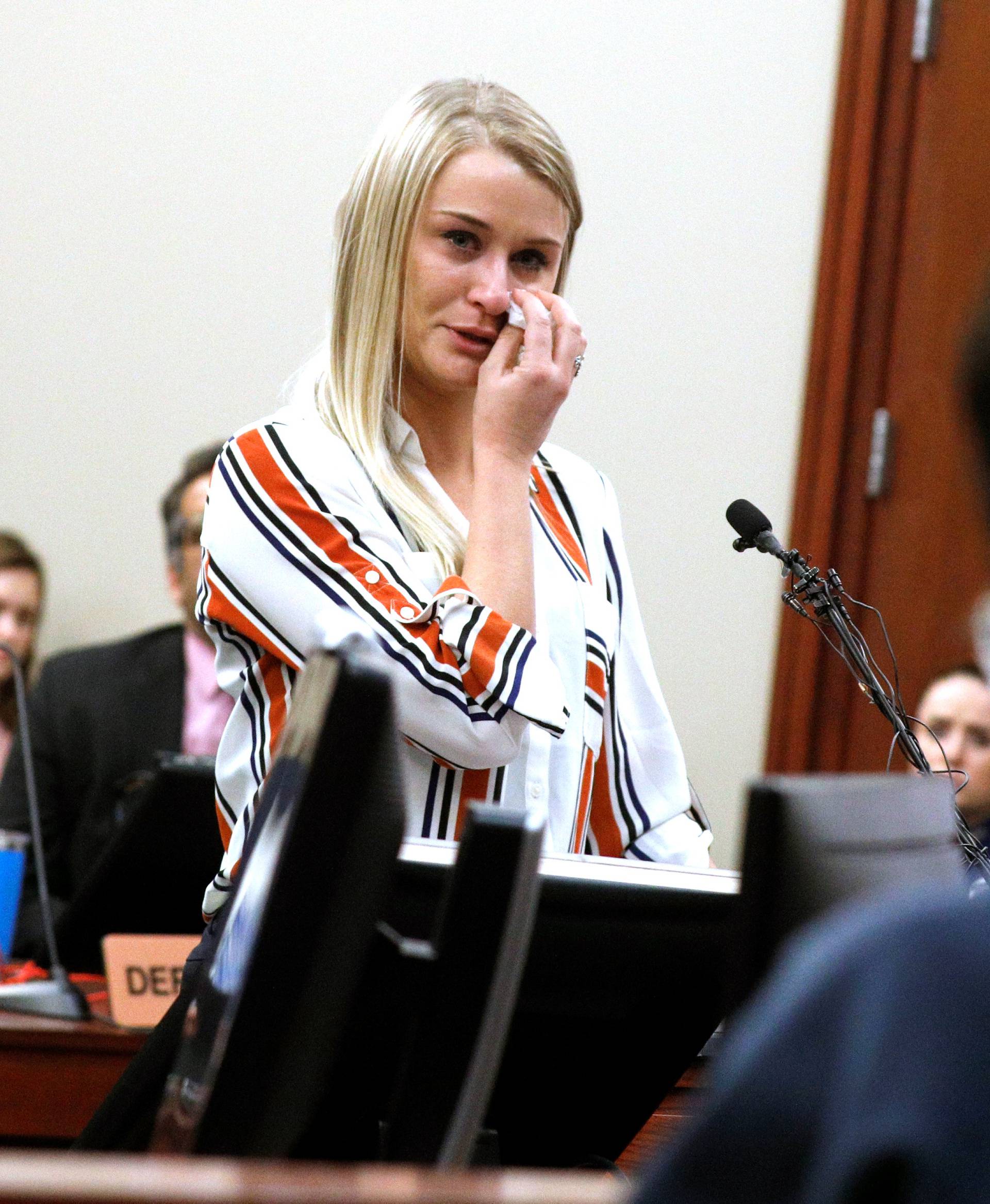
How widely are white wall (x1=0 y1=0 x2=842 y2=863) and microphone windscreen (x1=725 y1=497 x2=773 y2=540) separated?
192 centimetres

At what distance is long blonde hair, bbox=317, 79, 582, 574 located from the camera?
4.85 feet

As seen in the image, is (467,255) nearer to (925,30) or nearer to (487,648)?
(487,648)

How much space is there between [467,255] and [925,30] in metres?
2.13

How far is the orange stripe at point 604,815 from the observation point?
1.52 metres

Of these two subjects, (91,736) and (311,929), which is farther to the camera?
(91,736)

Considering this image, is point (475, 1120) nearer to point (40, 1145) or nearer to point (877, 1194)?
point (877, 1194)

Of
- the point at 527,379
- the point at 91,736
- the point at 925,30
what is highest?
the point at 925,30

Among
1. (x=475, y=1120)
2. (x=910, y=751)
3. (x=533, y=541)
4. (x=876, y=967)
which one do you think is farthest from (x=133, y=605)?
(x=876, y=967)

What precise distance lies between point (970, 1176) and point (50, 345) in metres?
3.05

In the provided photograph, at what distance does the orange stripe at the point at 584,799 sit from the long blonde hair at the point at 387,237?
217 mm

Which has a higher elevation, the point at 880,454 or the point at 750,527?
the point at 880,454

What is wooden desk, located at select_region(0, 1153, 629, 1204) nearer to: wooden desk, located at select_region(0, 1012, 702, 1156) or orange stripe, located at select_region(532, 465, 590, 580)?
orange stripe, located at select_region(532, 465, 590, 580)

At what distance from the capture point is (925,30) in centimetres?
329

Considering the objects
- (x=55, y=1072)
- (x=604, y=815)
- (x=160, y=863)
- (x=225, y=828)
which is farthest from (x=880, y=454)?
(x=225, y=828)
